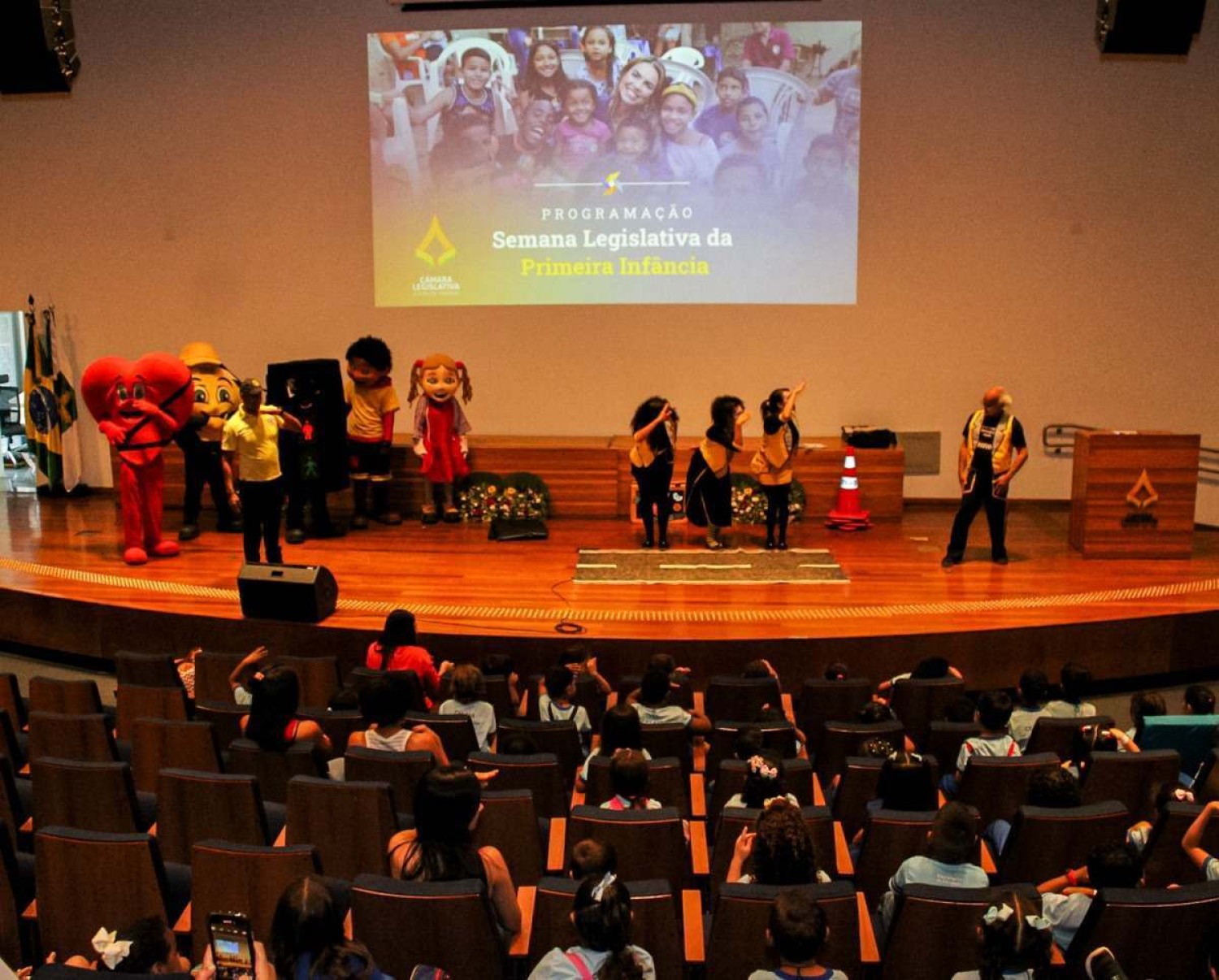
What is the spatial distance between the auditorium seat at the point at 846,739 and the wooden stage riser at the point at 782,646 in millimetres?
1733

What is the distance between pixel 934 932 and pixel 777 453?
514 cm

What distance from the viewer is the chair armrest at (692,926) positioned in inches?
130

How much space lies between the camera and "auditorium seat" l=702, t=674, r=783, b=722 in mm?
5281

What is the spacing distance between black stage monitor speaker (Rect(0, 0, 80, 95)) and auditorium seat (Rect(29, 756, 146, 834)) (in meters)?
7.84

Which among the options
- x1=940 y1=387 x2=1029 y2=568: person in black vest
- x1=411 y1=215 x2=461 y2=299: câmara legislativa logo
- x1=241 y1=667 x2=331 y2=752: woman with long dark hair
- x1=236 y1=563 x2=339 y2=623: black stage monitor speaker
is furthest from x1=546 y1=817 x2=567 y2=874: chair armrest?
x1=411 y1=215 x2=461 y2=299: câmara legislativa logo

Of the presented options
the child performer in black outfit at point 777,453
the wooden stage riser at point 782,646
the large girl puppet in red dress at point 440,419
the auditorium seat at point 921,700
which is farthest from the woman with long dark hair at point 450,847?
the large girl puppet in red dress at point 440,419

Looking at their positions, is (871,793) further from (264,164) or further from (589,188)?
(264,164)

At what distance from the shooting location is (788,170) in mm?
9797

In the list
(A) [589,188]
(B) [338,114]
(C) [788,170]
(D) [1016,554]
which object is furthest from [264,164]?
(D) [1016,554]

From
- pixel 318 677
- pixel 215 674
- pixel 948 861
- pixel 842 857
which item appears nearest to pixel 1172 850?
pixel 948 861

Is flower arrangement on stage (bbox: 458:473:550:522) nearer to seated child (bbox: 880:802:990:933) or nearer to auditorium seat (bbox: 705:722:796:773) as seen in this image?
auditorium seat (bbox: 705:722:796:773)

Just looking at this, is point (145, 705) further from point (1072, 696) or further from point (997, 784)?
point (1072, 696)

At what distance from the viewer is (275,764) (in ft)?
13.9

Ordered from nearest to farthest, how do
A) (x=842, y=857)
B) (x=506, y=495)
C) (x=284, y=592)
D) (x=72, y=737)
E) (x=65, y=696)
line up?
1. (x=842, y=857)
2. (x=72, y=737)
3. (x=65, y=696)
4. (x=284, y=592)
5. (x=506, y=495)
